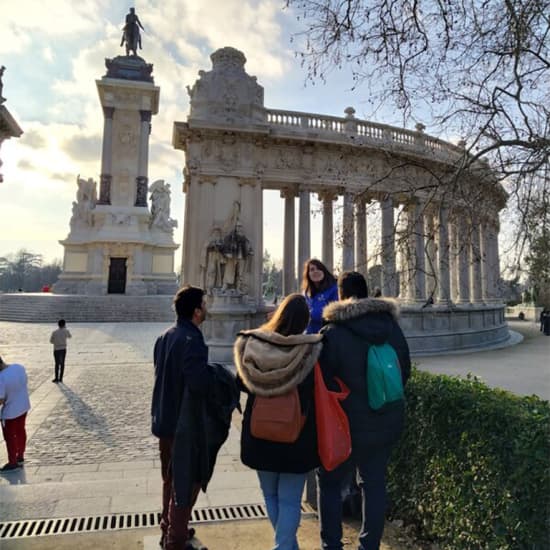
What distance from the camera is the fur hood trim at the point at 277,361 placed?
7.98ft

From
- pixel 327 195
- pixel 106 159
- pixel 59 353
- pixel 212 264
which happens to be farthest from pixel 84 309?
pixel 59 353

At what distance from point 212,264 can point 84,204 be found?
1070 inches

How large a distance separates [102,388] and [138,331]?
41.6 feet

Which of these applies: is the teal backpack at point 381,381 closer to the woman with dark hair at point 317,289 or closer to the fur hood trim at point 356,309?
the fur hood trim at point 356,309

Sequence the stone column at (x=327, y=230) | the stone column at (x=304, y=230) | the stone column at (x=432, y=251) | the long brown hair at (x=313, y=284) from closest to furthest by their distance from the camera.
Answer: the long brown hair at (x=313, y=284) < the stone column at (x=432, y=251) < the stone column at (x=304, y=230) < the stone column at (x=327, y=230)

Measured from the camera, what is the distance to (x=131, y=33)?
41.1 metres

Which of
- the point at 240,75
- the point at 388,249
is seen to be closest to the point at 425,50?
the point at 388,249

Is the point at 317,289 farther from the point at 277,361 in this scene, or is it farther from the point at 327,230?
the point at 327,230

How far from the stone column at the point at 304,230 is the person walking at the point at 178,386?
15012 mm

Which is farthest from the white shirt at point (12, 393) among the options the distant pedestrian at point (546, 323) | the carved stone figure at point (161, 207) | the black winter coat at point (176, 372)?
the carved stone figure at point (161, 207)

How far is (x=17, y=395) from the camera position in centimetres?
507

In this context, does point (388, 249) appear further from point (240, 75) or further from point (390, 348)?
point (240, 75)

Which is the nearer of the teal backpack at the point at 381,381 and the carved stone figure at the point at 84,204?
the teal backpack at the point at 381,381

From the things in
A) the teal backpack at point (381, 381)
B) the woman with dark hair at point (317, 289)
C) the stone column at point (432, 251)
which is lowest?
the teal backpack at point (381, 381)
